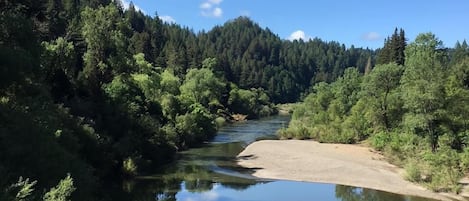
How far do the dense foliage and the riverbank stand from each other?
1.70m

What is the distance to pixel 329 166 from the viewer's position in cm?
4972

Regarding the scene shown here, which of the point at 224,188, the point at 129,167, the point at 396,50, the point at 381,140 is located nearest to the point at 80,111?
the point at 129,167

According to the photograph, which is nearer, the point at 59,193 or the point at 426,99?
the point at 59,193

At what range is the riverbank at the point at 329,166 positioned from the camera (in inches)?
1639

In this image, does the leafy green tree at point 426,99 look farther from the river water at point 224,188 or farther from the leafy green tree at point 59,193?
the leafy green tree at point 59,193

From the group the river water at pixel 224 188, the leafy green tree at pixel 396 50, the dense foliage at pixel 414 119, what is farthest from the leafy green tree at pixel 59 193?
the leafy green tree at pixel 396 50

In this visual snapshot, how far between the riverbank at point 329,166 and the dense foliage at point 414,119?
1696mm

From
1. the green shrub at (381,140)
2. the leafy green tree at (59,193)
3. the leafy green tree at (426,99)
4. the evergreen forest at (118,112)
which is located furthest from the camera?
the green shrub at (381,140)

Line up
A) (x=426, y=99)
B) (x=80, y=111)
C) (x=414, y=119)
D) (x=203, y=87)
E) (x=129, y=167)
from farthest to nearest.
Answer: (x=203, y=87)
(x=414, y=119)
(x=426, y=99)
(x=80, y=111)
(x=129, y=167)

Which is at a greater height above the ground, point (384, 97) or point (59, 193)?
point (384, 97)

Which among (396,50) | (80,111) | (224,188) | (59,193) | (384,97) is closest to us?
(59,193)

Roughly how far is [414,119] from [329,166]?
10061 millimetres

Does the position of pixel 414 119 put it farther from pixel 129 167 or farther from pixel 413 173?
pixel 129 167

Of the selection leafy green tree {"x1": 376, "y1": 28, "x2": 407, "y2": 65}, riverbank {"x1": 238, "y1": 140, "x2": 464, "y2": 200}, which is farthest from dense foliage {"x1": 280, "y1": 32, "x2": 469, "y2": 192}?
leafy green tree {"x1": 376, "y1": 28, "x2": 407, "y2": 65}
